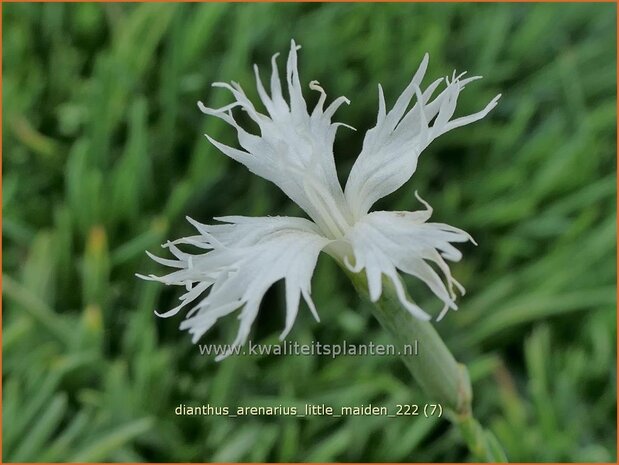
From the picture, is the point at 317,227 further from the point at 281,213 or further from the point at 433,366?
the point at 281,213

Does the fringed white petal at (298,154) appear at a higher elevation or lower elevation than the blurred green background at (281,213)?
lower

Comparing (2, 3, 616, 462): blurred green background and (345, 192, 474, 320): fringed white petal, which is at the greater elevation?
(2, 3, 616, 462): blurred green background

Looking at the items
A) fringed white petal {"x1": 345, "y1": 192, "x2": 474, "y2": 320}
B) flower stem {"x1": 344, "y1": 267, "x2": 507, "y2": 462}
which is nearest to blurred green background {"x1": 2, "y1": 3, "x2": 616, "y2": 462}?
flower stem {"x1": 344, "y1": 267, "x2": 507, "y2": 462}

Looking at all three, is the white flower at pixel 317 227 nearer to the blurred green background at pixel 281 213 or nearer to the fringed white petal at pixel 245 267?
the fringed white petal at pixel 245 267

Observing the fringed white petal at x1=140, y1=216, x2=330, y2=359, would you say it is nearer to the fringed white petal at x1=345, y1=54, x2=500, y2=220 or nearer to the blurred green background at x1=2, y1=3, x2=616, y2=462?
the fringed white petal at x1=345, y1=54, x2=500, y2=220

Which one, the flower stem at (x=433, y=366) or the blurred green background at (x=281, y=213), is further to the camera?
the blurred green background at (x=281, y=213)

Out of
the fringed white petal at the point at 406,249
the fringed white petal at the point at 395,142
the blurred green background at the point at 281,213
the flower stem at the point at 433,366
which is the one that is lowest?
the flower stem at the point at 433,366

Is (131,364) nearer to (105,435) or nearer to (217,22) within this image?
(105,435)

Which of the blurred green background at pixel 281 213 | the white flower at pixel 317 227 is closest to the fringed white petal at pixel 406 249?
the white flower at pixel 317 227
